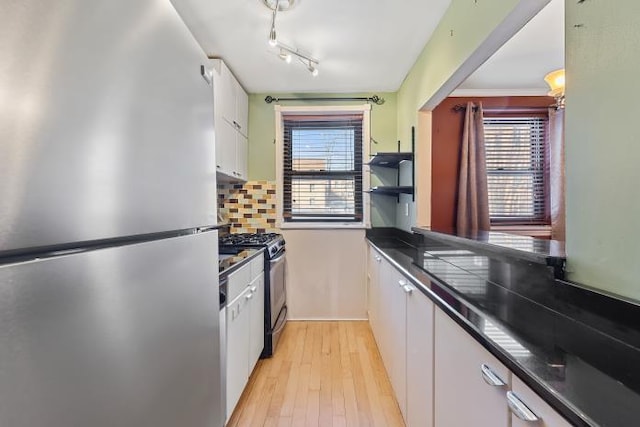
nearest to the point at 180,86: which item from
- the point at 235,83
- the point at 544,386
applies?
the point at 544,386

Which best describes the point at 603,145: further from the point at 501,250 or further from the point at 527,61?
the point at 527,61

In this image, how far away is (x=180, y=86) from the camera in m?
0.77

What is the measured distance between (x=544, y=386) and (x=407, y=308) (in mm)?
1070

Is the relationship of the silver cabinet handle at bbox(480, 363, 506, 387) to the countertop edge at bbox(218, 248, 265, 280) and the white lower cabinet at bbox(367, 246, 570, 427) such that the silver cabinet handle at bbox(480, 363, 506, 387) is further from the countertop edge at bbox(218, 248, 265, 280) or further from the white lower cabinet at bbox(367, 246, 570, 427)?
the countertop edge at bbox(218, 248, 265, 280)

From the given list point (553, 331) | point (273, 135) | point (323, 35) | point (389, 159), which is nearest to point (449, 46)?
point (323, 35)

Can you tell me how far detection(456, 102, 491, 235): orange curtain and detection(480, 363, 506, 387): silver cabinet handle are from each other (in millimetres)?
2422

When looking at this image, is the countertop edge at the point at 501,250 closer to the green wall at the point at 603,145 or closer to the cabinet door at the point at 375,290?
the green wall at the point at 603,145

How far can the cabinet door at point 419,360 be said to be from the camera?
1307 millimetres

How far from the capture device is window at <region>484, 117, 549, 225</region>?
339 centimetres

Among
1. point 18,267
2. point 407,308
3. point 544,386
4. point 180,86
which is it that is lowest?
point 407,308

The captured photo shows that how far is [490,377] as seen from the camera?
809 millimetres

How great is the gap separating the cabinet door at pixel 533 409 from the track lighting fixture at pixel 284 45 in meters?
2.09

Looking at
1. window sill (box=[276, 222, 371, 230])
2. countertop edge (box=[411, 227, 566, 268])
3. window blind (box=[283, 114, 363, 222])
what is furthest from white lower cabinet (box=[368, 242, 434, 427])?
window blind (box=[283, 114, 363, 222])

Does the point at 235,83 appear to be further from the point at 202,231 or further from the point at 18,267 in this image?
the point at 18,267
